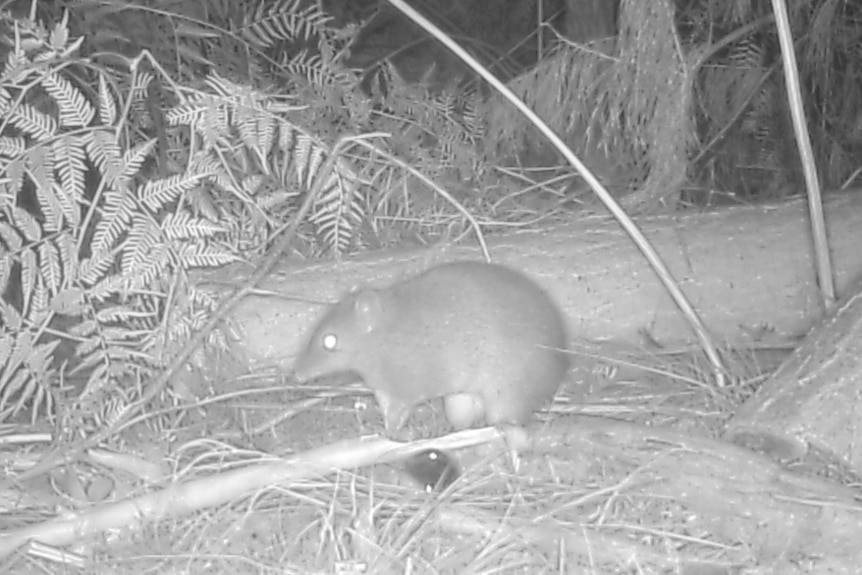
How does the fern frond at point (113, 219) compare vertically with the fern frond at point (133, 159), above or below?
below

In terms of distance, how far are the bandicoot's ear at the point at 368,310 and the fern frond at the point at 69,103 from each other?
28 centimetres

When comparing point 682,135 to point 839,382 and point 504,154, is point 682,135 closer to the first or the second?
point 504,154

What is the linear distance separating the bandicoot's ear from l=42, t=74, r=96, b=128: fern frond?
0.28 meters

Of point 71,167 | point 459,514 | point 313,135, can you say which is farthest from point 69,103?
point 459,514

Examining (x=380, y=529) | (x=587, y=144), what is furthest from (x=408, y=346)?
(x=587, y=144)

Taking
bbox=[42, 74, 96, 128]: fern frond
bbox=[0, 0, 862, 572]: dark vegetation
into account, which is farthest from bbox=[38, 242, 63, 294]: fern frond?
bbox=[42, 74, 96, 128]: fern frond

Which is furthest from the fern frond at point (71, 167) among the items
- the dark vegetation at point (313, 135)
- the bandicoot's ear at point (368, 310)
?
the bandicoot's ear at point (368, 310)

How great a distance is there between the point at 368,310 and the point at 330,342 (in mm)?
50

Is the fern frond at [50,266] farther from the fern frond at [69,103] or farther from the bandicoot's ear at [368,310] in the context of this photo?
the bandicoot's ear at [368,310]

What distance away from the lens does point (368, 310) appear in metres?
0.90

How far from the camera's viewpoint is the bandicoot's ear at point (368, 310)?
0.90 metres

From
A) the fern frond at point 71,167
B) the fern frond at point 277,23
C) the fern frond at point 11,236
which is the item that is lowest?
the fern frond at point 11,236

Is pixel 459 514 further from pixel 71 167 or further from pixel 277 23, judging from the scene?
pixel 277 23

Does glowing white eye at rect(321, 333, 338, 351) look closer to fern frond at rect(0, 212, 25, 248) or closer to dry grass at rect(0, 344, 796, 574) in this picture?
dry grass at rect(0, 344, 796, 574)
